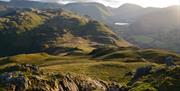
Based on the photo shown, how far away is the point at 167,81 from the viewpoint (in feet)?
295

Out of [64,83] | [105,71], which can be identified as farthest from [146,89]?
[105,71]

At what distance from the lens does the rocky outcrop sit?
260 ft

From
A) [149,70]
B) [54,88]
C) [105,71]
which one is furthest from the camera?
[105,71]

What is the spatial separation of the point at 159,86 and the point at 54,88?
24.7m

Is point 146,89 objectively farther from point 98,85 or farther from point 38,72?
point 38,72

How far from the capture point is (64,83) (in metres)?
91.7

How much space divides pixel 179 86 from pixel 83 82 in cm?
2573

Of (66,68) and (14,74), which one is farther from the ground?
(14,74)

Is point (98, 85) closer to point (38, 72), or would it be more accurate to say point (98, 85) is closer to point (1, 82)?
point (38, 72)

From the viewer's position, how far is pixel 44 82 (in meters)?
85.2

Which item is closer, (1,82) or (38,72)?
(1,82)

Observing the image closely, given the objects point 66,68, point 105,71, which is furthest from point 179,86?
point 66,68

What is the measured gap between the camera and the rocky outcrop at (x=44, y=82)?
7938cm

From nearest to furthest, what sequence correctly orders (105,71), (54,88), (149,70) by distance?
(54,88), (149,70), (105,71)
